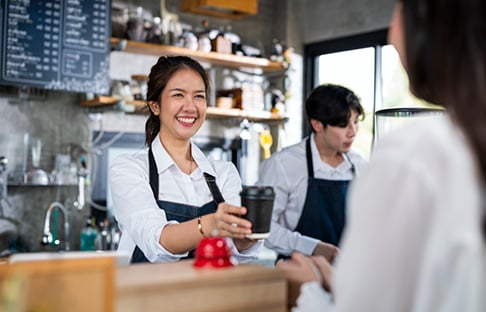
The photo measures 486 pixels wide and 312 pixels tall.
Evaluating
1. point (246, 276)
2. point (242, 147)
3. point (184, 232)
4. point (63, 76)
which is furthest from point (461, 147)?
point (242, 147)

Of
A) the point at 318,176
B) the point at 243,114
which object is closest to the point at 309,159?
the point at 318,176

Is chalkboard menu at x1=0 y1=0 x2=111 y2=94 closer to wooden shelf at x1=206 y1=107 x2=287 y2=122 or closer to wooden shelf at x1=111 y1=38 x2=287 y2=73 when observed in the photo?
wooden shelf at x1=111 y1=38 x2=287 y2=73

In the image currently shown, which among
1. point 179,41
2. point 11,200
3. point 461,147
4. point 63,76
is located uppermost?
point 179,41

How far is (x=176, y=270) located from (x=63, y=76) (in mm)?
3043

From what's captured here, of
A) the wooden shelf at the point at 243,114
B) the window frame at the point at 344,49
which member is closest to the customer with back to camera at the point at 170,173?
the wooden shelf at the point at 243,114

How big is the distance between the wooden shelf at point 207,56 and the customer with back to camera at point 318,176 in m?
1.45

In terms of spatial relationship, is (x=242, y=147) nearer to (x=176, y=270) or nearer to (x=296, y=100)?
(x=296, y=100)

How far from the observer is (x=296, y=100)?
17.1ft

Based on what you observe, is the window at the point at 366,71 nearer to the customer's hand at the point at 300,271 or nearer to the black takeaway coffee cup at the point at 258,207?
the black takeaway coffee cup at the point at 258,207

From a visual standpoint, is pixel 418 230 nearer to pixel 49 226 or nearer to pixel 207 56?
pixel 49 226

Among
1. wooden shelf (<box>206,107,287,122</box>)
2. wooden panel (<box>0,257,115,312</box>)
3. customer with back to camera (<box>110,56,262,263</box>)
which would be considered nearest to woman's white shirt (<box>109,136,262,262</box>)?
customer with back to camera (<box>110,56,262,263</box>)

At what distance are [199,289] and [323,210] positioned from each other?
214 cm

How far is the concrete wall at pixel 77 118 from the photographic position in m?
4.04

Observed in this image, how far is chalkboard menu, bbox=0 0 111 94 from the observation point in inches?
151
